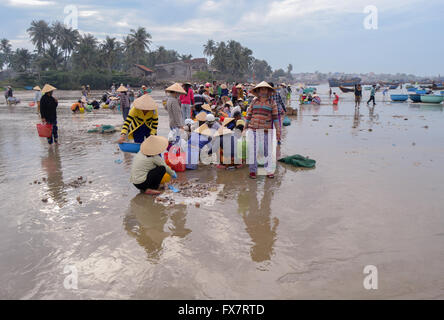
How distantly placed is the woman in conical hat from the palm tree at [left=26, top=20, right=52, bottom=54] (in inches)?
3100

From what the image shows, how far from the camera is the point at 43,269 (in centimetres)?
317

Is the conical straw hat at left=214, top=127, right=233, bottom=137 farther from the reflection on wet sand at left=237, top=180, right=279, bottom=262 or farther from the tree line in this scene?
the tree line

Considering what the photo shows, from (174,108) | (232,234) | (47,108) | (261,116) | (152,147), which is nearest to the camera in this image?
(232,234)

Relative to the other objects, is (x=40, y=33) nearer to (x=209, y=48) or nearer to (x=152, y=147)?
(x=209, y=48)

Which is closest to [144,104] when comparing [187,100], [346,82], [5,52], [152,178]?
[152,178]

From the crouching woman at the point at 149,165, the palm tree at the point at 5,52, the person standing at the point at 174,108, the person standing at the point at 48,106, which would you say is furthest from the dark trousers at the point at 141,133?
the palm tree at the point at 5,52

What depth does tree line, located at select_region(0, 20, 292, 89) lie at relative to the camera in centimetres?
4934

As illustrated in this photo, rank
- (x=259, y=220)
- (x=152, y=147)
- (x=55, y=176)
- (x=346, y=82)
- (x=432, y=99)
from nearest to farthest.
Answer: (x=259, y=220) → (x=152, y=147) → (x=55, y=176) → (x=432, y=99) → (x=346, y=82)

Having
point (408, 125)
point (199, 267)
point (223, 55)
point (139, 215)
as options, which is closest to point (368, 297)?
point (199, 267)

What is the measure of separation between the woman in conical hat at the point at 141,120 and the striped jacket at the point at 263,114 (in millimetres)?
1876

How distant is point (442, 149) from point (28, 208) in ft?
32.1

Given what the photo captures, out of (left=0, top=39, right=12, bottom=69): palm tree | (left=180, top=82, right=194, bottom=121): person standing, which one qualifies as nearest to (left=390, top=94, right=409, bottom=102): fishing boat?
(left=180, top=82, right=194, bottom=121): person standing

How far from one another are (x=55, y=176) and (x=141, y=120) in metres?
2.05

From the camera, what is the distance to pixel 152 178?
5.17 m
